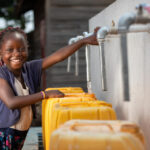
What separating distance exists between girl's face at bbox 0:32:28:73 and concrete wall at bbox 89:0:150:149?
69 cm

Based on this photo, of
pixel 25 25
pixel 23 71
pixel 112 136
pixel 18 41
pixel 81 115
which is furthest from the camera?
pixel 25 25

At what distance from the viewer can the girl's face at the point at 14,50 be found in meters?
2.63

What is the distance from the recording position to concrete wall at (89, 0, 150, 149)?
2260 mm

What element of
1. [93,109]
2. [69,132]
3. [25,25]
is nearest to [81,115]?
[93,109]

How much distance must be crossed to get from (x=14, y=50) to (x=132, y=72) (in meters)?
0.85

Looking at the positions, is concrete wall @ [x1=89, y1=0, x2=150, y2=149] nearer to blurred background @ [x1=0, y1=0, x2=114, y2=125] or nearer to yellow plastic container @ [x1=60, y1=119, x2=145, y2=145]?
yellow plastic container @ [x1=60, y1=119, x2=145, y2=145]

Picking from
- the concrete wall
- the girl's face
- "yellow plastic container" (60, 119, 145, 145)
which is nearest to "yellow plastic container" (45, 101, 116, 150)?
"yellow plastic container" (60, 119, 145, 145)

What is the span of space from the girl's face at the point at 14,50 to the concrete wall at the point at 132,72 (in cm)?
69

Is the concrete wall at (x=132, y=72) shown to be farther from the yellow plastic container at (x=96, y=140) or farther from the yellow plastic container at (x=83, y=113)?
the yellow plastic container at (x=96, y=140)

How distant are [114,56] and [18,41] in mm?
734

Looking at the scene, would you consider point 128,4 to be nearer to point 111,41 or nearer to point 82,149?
point 111,41

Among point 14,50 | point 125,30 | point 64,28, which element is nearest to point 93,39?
point 14,50

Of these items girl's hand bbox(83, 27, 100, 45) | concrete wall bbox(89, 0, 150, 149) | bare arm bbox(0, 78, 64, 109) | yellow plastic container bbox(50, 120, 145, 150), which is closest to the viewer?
yellow plastic container bbox(50, 120, 145, 150)

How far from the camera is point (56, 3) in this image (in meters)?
8.27
